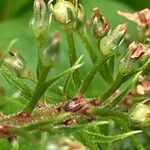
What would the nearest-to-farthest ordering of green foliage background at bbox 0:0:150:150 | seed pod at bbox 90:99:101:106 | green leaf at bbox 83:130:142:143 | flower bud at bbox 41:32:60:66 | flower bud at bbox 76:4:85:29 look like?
1. flower bud at bbox 41:32:60:66
2. green leaf at bbox 83:130:142:143
3. seed pod at bbox 90:99:101:106
4. flower bud at bbox 76:4:85:29
5. green foliage background at bbox 0:0:150:150

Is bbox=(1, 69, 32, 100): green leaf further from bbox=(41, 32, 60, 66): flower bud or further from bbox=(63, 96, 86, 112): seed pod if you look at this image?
bbox=(41, 32, 60, 66): flower bud

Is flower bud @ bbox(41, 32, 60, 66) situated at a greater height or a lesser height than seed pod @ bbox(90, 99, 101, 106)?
greater

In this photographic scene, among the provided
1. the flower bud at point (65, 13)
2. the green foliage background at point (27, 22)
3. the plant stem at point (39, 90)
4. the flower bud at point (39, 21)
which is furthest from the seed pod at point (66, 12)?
the green foliage background at point (27, 22)

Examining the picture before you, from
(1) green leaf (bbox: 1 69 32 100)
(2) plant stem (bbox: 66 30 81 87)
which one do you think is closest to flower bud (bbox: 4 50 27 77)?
(1) green leaf (bbox: 1 69 32 100)

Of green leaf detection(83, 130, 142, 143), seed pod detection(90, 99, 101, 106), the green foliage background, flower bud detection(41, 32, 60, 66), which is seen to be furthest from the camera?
the green foliage background

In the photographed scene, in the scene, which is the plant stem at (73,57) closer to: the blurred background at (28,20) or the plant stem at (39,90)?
the plant stem at (39,90)

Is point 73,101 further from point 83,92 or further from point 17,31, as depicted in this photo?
point 17,31
